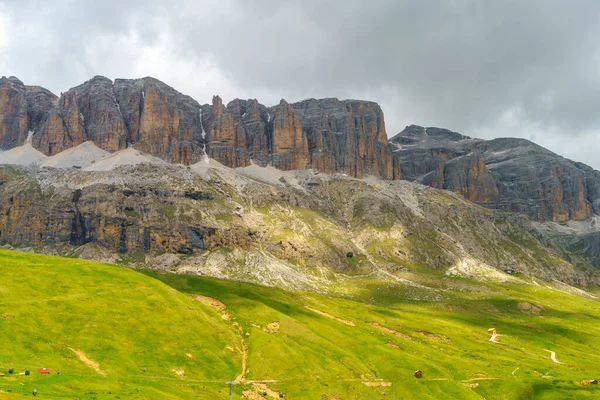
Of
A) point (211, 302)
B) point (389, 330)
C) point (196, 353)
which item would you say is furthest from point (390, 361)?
point (211, 302)

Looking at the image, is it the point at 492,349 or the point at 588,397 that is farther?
the point at 492,349

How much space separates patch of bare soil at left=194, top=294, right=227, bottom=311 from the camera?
149 meters

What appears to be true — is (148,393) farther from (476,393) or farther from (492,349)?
(492,349)

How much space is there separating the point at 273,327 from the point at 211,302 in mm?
32118

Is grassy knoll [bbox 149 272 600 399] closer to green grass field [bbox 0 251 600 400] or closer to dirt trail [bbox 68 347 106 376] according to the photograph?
green grass field [bbox 0 251 600 400]

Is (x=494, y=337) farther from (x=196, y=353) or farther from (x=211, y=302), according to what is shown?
(x=196, y=353)

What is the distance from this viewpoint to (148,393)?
6981cm

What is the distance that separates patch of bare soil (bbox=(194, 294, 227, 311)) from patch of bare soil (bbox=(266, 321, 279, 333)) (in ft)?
69.1

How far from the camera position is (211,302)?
509ft

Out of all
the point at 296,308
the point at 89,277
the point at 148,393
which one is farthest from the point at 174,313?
the point at 296,308

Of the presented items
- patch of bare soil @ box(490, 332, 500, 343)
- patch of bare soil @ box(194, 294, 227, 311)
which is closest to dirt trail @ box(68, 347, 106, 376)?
patch of bare soil @ box(194, 294, 227, 311)

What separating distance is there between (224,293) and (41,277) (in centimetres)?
6945

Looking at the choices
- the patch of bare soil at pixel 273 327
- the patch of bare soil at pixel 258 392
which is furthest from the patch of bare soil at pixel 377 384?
the patch of bare soil at pixel 273 327

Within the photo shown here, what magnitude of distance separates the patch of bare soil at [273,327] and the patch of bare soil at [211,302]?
2106cm
